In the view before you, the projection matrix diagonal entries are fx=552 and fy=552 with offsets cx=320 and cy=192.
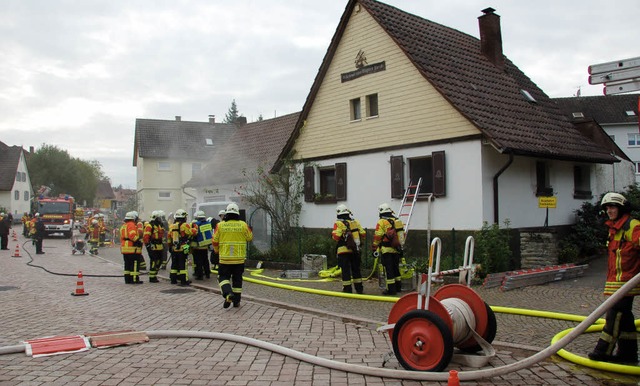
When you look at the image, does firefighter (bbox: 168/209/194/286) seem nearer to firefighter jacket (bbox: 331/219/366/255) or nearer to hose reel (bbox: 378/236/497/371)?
firefighter jacket (bbox: 331/219/366/255)

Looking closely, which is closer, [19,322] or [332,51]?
[19,322]

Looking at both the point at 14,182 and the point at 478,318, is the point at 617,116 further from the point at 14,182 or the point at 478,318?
the point at 14,182

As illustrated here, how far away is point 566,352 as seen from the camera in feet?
19.6

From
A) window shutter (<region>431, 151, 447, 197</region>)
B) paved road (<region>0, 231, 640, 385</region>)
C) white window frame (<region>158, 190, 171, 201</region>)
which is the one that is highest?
white window frame (<region>158, 190, 171, 201</region>)

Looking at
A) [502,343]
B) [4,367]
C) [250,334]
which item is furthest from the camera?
[250,334]

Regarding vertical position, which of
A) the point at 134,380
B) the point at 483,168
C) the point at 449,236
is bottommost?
the point at 134,380

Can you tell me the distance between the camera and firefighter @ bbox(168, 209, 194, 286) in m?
12.9

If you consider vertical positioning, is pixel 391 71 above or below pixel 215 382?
above

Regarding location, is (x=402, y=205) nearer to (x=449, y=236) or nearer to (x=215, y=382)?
(x=449, y=236)

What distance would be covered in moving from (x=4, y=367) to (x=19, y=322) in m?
2.72

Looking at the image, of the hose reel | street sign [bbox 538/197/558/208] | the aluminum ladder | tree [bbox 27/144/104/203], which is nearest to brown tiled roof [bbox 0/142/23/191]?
tree [bbox 27/144/104/203]

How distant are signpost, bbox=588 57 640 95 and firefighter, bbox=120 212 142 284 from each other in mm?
10543

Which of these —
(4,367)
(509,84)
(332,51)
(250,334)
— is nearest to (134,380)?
(4,367)

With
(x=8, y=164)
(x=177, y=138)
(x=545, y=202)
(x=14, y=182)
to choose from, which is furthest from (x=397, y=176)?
(x=8, y=164)
